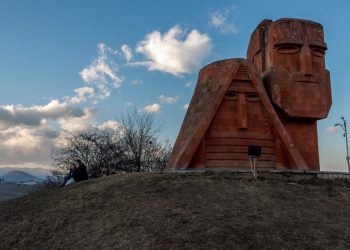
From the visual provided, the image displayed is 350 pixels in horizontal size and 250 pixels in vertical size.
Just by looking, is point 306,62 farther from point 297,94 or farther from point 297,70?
point 297,94

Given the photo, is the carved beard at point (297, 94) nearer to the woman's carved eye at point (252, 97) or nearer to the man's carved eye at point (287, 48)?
the man's carved eye at point (287, 48)

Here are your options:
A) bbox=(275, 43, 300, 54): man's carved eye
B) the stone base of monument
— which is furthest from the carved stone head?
the stone base of monument

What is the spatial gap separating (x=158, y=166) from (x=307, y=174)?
17171 millimetres

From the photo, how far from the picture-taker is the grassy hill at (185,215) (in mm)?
9109

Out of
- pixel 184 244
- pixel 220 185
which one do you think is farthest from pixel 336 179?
pixel 184 244

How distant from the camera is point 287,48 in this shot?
18.4 meters

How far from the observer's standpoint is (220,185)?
13094 mm

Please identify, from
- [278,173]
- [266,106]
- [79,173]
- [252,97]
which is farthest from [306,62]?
[79,173]

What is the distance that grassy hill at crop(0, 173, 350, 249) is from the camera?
359 inches

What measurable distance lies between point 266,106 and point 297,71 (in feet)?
8.74

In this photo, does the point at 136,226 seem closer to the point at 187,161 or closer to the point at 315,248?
the point at 315,248

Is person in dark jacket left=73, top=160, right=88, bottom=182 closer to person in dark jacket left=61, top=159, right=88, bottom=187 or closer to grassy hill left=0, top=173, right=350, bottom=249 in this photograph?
person in dark jacket left=61, top=159, right=88, bottom=187

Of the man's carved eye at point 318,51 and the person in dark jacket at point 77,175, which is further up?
the man's carved eye at point 318,51

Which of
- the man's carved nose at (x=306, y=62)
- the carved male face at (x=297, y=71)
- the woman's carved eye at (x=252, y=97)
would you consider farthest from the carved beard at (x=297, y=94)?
the woman's carved eye at (x=252, y=97)
